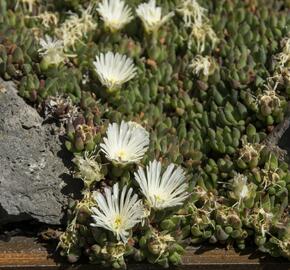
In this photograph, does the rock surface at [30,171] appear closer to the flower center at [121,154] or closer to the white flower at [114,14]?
the flower center at [121,154]

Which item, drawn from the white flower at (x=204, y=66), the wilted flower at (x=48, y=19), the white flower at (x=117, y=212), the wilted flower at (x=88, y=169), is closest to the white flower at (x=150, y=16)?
the white flower at (x=204, y=66)

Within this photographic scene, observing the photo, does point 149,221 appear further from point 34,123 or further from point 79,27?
point 79,27

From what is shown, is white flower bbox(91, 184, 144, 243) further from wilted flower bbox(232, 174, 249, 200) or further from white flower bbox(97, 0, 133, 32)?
white flower bbox(97, 0, 133, 32)

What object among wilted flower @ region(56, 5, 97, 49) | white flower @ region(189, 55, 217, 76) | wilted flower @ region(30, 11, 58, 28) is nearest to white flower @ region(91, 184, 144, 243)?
white flower @ region(189, 55, 217, 76)

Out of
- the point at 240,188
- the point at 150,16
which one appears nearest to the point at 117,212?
the point at 240,188

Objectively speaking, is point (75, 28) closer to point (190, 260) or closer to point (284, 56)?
point (284, 56)
